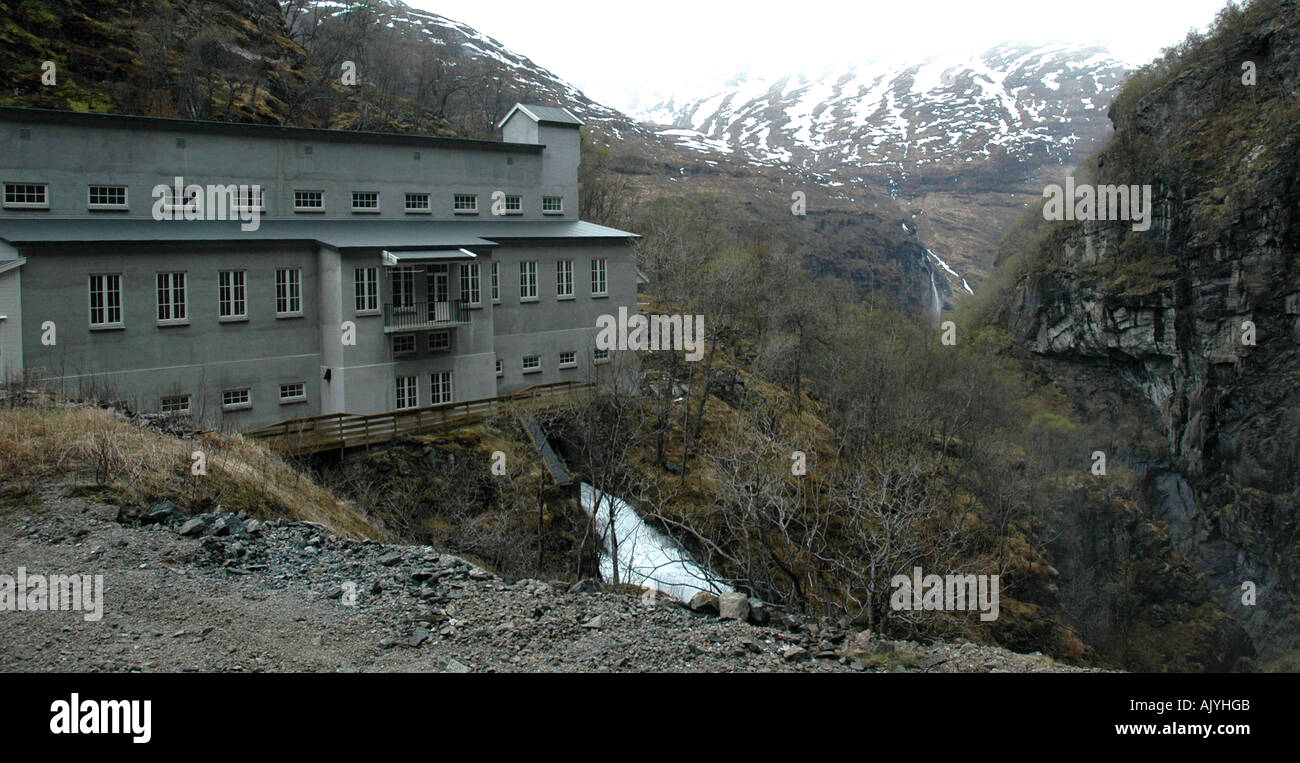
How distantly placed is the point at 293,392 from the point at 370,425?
410 centimetres

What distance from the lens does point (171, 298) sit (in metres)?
24.5

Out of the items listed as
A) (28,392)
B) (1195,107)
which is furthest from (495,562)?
(1195,107)

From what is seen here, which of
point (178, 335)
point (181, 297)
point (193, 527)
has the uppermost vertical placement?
point (181, 297)

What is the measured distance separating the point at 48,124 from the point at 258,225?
616 cm

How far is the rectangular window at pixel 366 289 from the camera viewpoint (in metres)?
26.8

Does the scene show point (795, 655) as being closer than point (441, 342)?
Yes

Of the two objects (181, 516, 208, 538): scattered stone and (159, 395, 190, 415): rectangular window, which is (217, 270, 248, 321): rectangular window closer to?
(159, 395, 190, 415): rectangular window

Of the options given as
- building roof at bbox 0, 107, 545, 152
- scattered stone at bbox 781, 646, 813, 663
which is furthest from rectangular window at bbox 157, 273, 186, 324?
scattered stone at bbox 781, 646, 813, 663

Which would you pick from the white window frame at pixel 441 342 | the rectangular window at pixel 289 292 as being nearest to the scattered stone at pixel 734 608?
the white window frame at pixel 441 342

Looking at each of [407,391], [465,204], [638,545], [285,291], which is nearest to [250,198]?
[285,291]

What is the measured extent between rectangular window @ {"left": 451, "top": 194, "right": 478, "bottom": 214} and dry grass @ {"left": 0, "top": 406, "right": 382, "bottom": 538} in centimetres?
1875

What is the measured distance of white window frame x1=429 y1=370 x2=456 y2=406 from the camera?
2869cm

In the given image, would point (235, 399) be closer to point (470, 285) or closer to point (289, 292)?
point (289, 292)

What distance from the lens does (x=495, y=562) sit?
1886cm
